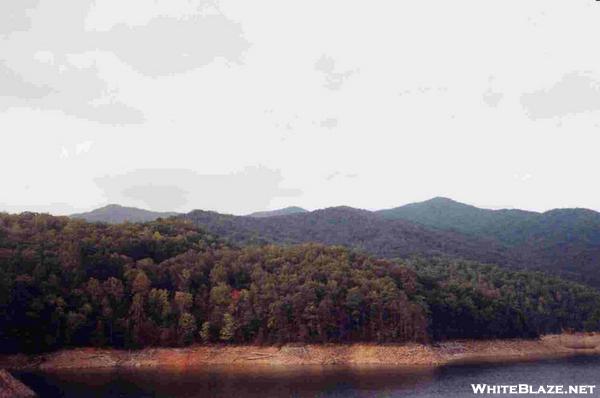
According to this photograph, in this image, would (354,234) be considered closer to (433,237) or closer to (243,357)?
(433,237)

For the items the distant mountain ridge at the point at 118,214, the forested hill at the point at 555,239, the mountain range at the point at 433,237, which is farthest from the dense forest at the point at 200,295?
the distant mountain ridge at the point at 118,214

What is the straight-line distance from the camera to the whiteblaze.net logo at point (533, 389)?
44.8m

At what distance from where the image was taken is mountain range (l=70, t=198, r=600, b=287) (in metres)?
134

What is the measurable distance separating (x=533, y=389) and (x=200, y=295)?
41.6 m

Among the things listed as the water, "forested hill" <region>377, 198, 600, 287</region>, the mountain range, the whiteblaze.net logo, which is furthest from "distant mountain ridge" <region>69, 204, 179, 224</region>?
the whiteblaze.net logo

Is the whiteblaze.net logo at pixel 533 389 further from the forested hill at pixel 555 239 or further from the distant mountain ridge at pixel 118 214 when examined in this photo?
the distant mountain ridge at pixel 118 214

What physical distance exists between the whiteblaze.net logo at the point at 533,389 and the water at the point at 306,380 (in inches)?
39.0

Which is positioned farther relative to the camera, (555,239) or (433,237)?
(555,239)

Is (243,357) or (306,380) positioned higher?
(306,380)

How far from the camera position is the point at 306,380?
52.9 m

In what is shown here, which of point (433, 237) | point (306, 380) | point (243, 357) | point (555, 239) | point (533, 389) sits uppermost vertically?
point (433, 237)

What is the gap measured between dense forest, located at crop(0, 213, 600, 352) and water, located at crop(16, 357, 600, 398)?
7177 mm

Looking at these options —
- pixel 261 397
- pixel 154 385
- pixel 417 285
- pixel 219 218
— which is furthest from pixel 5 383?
pixel 219 218

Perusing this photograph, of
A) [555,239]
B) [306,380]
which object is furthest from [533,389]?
[555,239]
